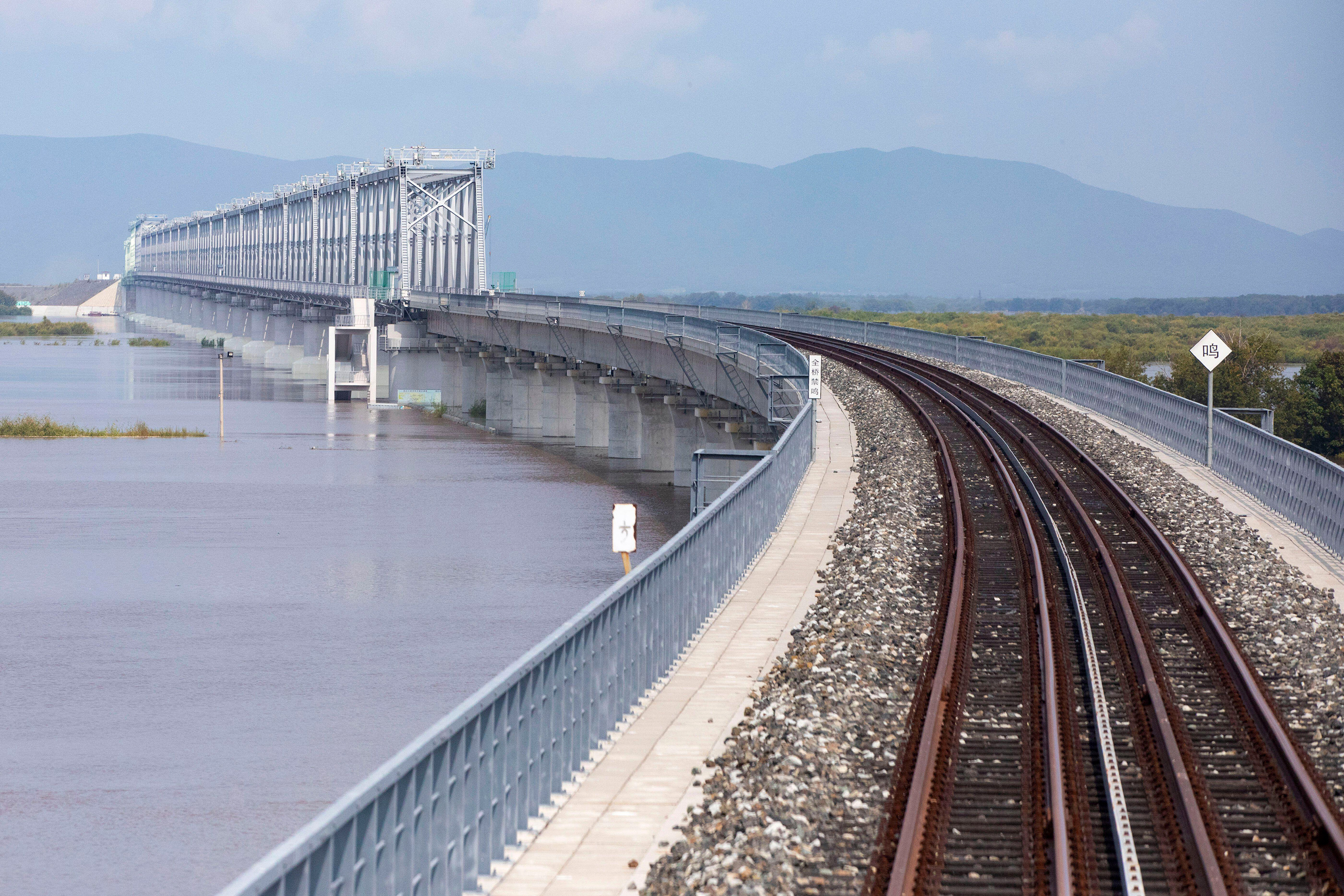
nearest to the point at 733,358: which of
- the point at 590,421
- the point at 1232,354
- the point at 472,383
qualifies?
the point at 590,421

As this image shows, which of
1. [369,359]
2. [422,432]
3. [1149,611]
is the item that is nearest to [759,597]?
[1149,611]

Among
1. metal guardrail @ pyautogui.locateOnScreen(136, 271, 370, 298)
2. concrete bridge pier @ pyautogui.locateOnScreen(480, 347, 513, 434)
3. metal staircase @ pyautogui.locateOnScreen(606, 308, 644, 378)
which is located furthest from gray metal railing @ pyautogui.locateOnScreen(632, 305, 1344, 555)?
metal guardrail @ pyautogui.locateOnScreen(136, 271, 370, 298)

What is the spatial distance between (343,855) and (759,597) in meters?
12.0

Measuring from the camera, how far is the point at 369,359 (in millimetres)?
96625

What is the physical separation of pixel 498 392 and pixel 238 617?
58.1 m

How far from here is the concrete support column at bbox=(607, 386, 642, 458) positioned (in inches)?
2753

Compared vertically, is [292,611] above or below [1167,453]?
below

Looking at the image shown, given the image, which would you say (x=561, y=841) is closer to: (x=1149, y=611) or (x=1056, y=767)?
(x=1056, y=767)

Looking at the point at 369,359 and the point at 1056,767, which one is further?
the point at 369,359

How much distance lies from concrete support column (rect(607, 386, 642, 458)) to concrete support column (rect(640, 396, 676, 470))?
1.37 metres

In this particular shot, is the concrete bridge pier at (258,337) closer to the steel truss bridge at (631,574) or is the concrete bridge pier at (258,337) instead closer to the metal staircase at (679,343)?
the steel truss bridge at (631,574)

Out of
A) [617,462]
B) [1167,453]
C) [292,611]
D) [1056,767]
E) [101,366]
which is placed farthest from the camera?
[101,366]

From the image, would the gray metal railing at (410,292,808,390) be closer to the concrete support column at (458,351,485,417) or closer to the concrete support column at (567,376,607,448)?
the concrete support column at (458,351,485,417)

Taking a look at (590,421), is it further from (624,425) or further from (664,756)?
(664,756)
